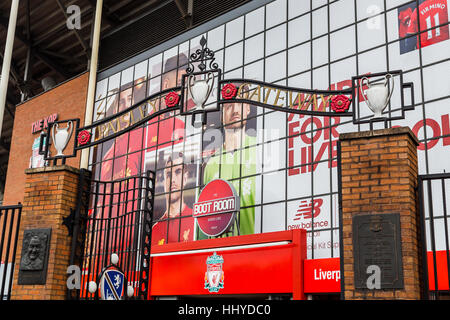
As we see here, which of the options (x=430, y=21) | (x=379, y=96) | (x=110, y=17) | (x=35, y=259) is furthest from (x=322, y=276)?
(x=110, y=17)

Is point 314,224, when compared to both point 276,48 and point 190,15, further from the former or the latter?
point 190,15

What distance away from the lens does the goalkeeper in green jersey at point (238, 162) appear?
18.2 m

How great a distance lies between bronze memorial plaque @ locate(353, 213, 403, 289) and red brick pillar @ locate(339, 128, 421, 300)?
0.05ft

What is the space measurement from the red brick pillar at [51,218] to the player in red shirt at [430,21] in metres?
10.6

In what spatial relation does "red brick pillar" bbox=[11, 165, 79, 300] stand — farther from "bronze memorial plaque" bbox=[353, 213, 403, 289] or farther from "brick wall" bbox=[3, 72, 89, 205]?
"brick wall" bbox=[3, 72, 89, 205]

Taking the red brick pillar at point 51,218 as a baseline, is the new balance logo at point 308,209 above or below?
above

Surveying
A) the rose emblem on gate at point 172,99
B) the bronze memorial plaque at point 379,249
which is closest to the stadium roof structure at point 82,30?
the rose emblem on gate at point 172,99

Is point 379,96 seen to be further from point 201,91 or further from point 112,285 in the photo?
point 112,285

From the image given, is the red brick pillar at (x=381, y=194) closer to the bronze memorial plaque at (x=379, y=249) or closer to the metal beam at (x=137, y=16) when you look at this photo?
the bronze memorial plaque at (x=379, y=249)

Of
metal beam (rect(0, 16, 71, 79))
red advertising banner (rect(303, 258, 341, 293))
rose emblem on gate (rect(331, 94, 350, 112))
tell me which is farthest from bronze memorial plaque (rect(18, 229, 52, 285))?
metal beam (rect(0, 16, 71, 79))

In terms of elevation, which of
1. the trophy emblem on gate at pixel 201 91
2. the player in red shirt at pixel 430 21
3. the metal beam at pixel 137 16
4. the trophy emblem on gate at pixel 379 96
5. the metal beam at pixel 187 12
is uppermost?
the metal beam at pixel 137 16

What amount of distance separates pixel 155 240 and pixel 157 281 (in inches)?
167
